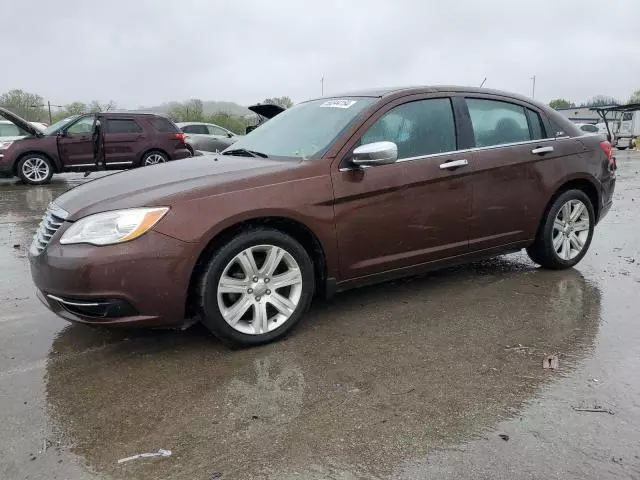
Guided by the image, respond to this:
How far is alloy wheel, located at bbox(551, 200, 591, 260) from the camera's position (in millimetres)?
4969

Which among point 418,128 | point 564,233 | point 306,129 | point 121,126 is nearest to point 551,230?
point 564,233

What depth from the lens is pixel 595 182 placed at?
5.12 m

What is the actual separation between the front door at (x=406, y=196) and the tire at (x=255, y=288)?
0.37 metres

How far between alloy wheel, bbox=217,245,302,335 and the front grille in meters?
1.02

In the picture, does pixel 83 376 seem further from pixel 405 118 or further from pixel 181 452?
pixel 405 118

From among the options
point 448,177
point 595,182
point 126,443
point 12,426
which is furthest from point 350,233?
point 595,182

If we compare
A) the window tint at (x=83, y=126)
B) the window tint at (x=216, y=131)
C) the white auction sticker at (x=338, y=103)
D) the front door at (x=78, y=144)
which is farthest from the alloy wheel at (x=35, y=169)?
the white auction sticker at (x=338, y=103)

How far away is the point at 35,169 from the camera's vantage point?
41.2ft

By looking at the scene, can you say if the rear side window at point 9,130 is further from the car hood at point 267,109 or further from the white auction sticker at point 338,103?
the white auction sticker at point 338,103

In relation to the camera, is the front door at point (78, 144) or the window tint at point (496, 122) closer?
the window tint at point (496, 122)

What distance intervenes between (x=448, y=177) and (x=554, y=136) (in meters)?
1.37

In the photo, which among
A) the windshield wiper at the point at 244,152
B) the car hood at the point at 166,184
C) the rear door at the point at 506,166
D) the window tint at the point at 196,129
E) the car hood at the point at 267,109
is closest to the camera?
the car hood at the point at 166,184

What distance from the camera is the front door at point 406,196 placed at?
12.4 ft

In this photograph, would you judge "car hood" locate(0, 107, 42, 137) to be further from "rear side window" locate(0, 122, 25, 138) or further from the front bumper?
the front bumper
